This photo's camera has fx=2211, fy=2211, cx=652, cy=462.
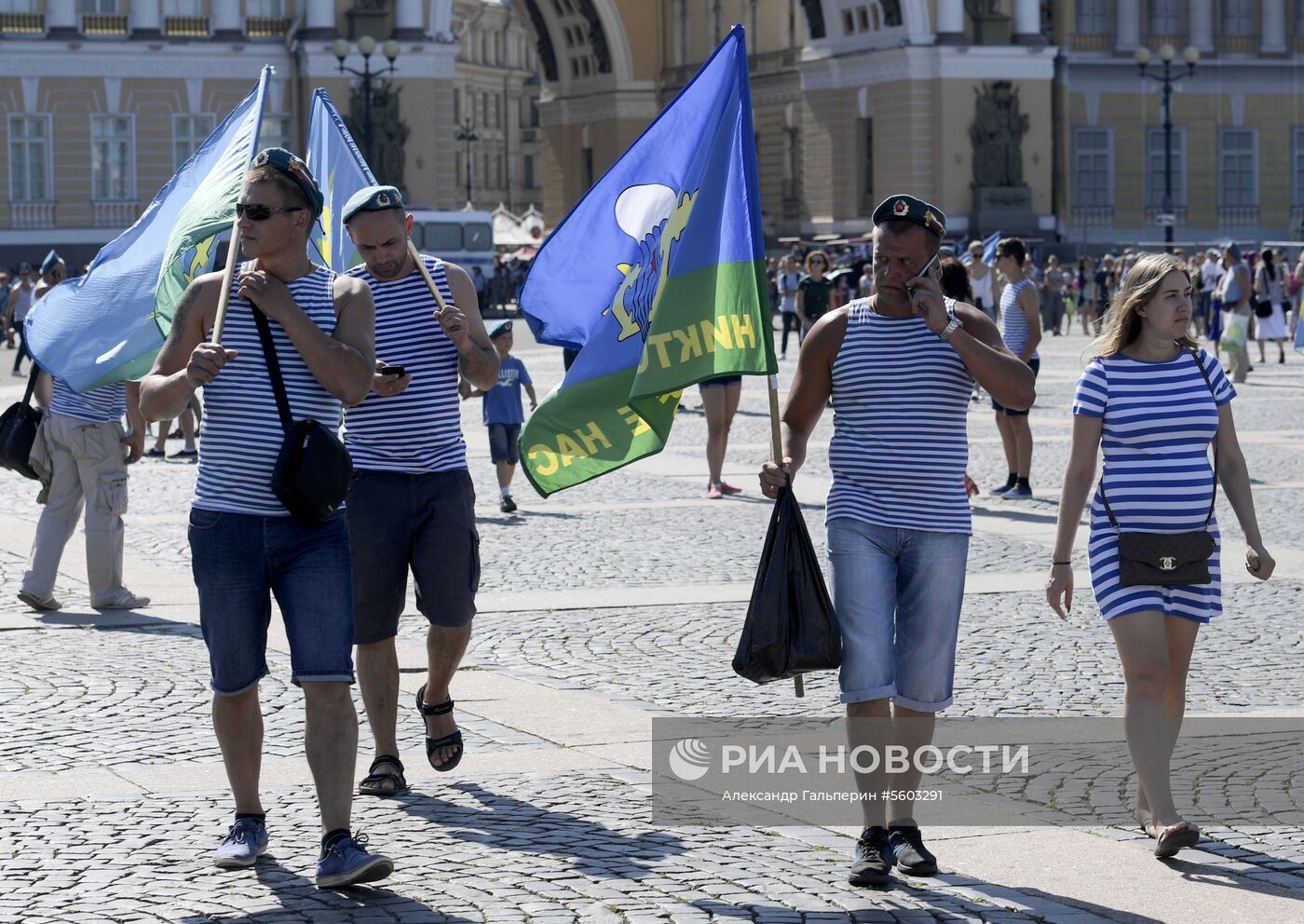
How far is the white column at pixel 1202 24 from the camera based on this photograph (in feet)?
194

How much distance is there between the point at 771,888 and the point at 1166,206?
47.0m

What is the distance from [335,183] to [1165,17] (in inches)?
2137

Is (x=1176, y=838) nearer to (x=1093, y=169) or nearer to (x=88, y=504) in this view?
(x=88, y=504)

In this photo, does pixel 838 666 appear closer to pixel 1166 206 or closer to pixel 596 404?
pixel 596 404

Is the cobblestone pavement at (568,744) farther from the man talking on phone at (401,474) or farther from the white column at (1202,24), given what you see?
the white column at (1202,24)

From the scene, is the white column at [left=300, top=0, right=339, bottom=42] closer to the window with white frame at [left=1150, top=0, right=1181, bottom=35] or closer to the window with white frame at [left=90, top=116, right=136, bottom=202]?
the window with white frame at [left=90, top=116, right=136, bottom=202]

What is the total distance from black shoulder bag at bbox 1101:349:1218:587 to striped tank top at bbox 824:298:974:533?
0.49 m

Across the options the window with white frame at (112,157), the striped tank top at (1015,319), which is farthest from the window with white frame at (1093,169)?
the striped tank top at (1015,319)

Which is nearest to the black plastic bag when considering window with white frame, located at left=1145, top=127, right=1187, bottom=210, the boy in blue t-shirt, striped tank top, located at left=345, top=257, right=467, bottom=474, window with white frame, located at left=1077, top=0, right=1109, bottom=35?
striped tank top, located at left=345, top=257, right=467, bottom=474

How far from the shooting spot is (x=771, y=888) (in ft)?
18.1

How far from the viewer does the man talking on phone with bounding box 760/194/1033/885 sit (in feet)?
18.8

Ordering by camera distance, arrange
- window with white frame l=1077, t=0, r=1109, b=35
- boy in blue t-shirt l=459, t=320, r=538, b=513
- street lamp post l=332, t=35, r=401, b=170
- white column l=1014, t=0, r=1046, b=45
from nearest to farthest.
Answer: boy in blue t-shirt l=459, t=320, r=538, b=513
street lamp post l=332, t=35, r=401, b=170
white column l=1014, t=0, r=1046, b=45
window with white frame l=1077, t=0, r=1109, b=35

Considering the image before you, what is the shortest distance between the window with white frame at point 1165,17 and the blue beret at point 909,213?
55.8 metres

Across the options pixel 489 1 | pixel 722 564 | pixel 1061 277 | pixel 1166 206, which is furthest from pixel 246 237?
pixel 489 1
